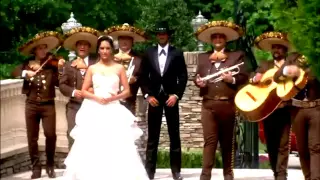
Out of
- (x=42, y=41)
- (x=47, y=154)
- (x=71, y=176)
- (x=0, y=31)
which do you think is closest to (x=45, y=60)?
(x=42, y=41)

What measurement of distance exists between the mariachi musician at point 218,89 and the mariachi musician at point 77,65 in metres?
1.52

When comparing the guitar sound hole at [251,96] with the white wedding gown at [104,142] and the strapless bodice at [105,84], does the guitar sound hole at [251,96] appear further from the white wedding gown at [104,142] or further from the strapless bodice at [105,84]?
the strapless bodice at [105,84]

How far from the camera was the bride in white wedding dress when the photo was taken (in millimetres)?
13188

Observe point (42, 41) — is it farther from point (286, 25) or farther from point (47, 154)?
point (286, 25)

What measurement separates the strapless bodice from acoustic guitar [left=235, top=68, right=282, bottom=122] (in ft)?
4.66

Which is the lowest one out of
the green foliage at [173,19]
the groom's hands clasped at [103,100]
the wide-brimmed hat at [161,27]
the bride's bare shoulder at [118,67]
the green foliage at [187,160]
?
the green foliage at [187,160]

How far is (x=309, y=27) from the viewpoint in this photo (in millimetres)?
11109

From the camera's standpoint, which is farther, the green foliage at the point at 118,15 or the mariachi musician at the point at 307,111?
the green foliage at the point at 118,15

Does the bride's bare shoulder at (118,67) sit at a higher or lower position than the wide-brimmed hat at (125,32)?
lower

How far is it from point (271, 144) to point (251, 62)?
4.22 metres

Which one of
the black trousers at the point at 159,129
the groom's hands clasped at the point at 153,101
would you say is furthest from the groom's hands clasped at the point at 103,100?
the black trousers at the point at 159,129

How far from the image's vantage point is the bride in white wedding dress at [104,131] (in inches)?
519

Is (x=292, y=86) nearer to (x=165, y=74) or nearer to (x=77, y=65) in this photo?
(x=165, y=74)

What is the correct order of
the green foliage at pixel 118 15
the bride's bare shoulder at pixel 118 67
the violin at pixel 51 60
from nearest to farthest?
the bride's bare shoulder at pixel 118 67 < the violin at pixel 51 60 < the green foliage at pixel 118 15
